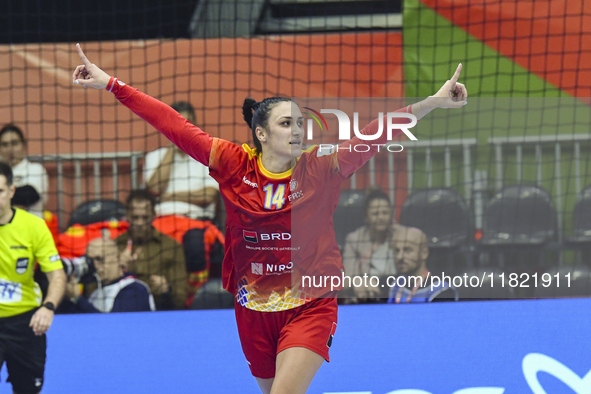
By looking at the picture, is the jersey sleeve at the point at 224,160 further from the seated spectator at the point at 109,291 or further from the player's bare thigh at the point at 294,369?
the seated spectator at the point at 109,291

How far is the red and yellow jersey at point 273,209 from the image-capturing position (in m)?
3.02

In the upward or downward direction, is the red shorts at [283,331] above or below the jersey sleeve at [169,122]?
below

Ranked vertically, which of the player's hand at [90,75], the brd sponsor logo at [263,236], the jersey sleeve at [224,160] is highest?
the player's hand at [90,75]

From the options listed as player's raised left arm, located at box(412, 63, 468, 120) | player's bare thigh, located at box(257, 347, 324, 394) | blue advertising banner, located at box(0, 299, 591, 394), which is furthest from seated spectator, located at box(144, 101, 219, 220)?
player's raised left arm, located at box(412, 63, 468, 120)

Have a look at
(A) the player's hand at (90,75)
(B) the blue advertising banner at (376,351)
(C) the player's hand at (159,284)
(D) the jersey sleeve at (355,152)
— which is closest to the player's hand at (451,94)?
(D) the jersey sleeve at (355,152)

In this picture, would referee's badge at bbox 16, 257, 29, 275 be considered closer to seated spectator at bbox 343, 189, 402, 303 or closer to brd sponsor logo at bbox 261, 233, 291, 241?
brd sponsor logo at bbox 261, 233, 291, 241

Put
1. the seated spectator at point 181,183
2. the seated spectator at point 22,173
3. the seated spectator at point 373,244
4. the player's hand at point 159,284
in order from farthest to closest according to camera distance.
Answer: the seated spectator at point 181,183 → the seated spectator at point 22,173 → the player's hand at point 159,284 → the seated spectator at point 373,244

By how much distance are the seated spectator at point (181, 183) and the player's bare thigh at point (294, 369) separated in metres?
2.81

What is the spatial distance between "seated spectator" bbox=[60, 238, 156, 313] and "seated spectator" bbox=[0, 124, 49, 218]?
2.75ft

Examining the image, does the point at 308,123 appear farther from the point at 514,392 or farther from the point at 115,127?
the point at 115,127

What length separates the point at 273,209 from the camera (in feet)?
9.93

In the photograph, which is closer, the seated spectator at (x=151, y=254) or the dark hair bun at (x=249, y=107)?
the dark hair bun at (x=249, y=107)

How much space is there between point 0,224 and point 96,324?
90cm

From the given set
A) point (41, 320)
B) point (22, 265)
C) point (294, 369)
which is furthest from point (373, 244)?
point (22, 265)
